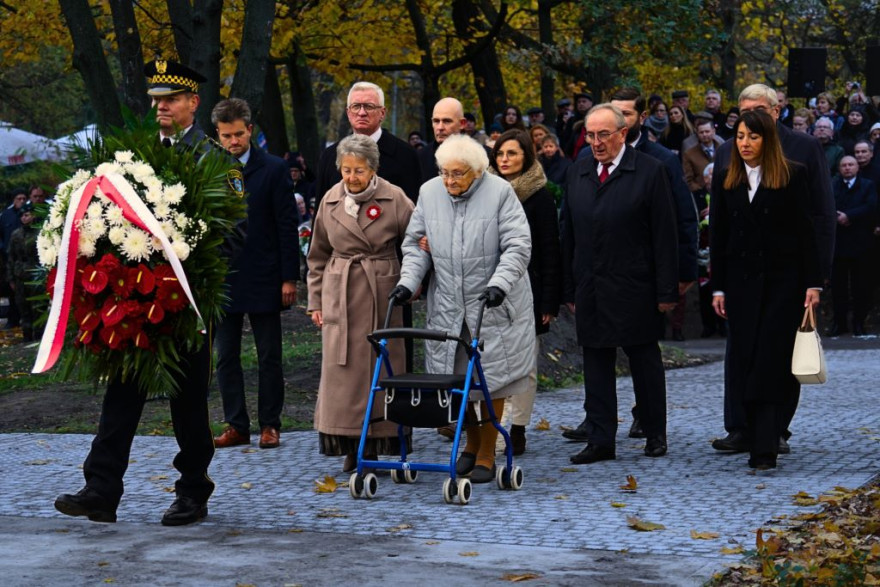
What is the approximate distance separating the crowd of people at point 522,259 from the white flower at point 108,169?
135cm

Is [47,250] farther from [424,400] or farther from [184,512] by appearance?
[424,400]

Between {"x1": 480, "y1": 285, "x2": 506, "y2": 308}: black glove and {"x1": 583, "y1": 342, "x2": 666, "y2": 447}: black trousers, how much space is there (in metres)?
1.45

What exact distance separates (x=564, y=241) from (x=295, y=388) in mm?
4120

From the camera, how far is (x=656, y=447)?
366 inches

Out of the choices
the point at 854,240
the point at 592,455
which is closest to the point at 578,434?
the point at 592,455

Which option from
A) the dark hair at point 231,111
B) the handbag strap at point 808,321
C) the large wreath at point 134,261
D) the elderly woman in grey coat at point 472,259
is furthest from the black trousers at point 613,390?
the large wreath at point 134,261

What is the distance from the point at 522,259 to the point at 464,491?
1.34 meters

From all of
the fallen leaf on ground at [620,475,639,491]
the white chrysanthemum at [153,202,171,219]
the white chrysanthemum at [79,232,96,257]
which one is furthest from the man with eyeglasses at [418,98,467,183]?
the white chrysanthemum at [79,232,96,257]

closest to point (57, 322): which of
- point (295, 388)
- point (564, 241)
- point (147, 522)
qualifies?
point (147, 522)

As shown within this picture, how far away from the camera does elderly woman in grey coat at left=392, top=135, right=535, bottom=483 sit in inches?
327

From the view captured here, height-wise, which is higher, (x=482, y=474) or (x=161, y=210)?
(x=161, y=210)

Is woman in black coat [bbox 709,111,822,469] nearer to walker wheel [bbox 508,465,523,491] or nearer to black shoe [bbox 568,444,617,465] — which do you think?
black shoe [bbox 568,444,617,465]

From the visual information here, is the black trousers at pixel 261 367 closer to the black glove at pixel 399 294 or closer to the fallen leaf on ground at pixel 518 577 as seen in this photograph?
the black glove at pixel 399 294

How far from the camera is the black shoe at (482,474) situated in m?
8.47
